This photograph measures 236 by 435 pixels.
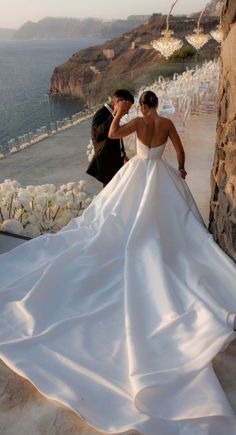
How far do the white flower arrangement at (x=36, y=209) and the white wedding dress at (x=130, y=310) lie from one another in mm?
509

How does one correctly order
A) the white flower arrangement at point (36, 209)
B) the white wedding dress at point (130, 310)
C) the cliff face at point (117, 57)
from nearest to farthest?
the white wedding dress at point (130, 310), the white flower arrangement at point (36, 209), the cliff face at point (117, 57)

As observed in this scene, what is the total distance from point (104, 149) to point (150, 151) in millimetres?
1561

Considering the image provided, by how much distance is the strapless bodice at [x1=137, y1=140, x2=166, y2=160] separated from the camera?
14.0 feet

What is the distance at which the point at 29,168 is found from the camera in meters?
8.60

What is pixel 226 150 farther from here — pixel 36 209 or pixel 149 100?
pixel 36 209

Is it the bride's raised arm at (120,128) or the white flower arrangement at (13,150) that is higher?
the bride's raised arm at (120,128)

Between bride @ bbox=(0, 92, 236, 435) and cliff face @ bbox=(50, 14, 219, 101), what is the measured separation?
70.7 metres

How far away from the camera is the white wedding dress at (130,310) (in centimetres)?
255

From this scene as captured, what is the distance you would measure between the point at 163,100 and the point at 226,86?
7.18m

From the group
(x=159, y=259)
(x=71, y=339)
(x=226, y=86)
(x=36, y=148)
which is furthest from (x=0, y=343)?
(x=36, y=148)

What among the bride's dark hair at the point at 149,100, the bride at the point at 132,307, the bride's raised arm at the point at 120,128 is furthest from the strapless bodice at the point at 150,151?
the bride's dark hair at the point at 149,100

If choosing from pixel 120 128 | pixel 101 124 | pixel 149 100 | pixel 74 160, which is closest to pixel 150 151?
pixel 120 128

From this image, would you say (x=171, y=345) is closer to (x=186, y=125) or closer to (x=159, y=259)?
(x=159, y=259)

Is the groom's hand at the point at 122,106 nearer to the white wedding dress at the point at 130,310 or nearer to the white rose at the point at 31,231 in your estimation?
the white wedding dress at the point at 130,310
